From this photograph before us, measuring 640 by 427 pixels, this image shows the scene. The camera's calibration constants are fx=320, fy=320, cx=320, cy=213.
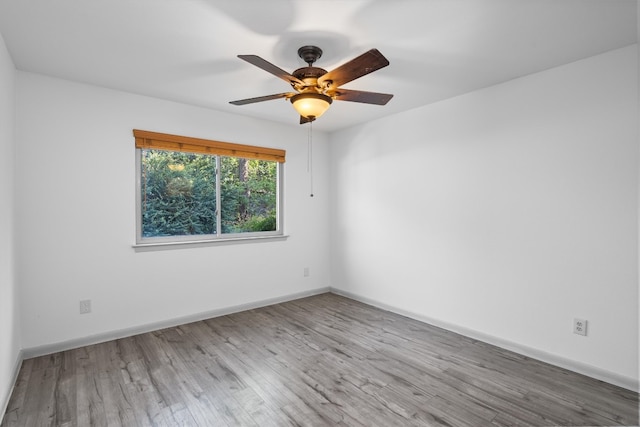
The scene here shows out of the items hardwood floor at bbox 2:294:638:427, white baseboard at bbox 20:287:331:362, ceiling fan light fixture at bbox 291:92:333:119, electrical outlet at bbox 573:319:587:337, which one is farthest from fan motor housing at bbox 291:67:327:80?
white baseboard at bbox 20:287:331:362

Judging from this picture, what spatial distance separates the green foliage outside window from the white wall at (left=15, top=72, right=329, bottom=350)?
0.22m

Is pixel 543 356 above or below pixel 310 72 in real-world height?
below

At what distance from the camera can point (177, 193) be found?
11.7 feet

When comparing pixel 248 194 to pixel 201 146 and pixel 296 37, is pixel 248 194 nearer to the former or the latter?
pixel 201 146

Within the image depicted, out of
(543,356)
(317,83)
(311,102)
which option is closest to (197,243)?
(311,102)

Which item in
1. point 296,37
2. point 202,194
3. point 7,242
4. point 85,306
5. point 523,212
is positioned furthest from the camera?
point 202,194

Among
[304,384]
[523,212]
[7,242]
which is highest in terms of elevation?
[523,212]

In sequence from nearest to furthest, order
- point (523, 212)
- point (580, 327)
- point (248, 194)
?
point (580, 327) → point (523, 212) → point (248, 194)

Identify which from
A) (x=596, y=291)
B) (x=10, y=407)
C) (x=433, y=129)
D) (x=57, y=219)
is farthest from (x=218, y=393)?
(x=433, y=129)

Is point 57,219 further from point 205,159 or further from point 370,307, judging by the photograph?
point 370,307

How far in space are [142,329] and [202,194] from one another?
154cm

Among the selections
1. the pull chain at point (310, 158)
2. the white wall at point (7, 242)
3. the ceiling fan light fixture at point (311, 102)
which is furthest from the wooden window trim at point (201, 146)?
the ceiling fan light fixture at point (311, 102)

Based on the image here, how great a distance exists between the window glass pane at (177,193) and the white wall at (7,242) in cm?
106

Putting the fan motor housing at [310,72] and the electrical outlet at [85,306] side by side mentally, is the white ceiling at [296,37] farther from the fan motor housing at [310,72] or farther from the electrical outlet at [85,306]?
the electrical outlet at [85,306]
